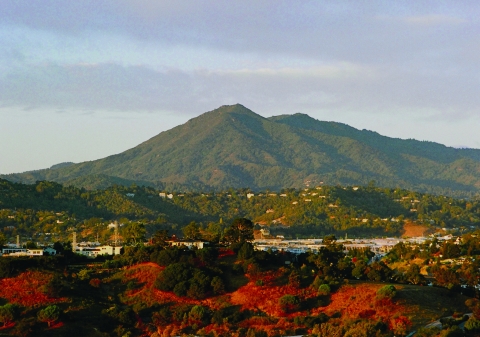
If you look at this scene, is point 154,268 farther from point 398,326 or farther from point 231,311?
point 398,326

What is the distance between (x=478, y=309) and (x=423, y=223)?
12595cm

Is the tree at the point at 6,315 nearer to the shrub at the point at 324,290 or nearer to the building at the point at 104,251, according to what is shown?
the building at the point at 104,251

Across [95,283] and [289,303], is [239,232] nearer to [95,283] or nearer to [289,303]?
[95,283]

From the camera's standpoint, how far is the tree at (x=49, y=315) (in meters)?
67.9

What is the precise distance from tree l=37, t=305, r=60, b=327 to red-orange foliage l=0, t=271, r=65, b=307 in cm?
268

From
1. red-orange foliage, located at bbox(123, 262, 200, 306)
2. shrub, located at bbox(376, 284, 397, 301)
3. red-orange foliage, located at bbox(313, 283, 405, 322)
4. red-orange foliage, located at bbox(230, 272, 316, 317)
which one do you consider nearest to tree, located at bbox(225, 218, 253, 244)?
red-orange foliage, located at bbox(123, 262, 200, 306)

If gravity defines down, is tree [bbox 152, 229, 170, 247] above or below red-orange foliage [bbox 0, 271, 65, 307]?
above

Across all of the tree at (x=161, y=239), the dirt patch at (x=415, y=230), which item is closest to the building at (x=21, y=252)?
the tree at (x=161, y=239)

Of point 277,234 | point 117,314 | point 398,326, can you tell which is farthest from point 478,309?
point 277,234

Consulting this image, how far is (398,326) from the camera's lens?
2613 inches

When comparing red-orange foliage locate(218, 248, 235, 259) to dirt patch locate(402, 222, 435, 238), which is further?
dirt patch locate(402, 222, 435, 238)

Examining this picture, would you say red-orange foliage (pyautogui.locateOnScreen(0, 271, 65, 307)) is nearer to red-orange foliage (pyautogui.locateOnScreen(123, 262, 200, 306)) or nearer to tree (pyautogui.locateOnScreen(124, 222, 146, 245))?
red-orange foliage (pyautogui.locateOnScreen(123, 262, 200, 306))

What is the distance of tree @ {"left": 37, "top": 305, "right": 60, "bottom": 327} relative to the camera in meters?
67.9

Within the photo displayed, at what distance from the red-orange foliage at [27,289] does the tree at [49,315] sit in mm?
2678
